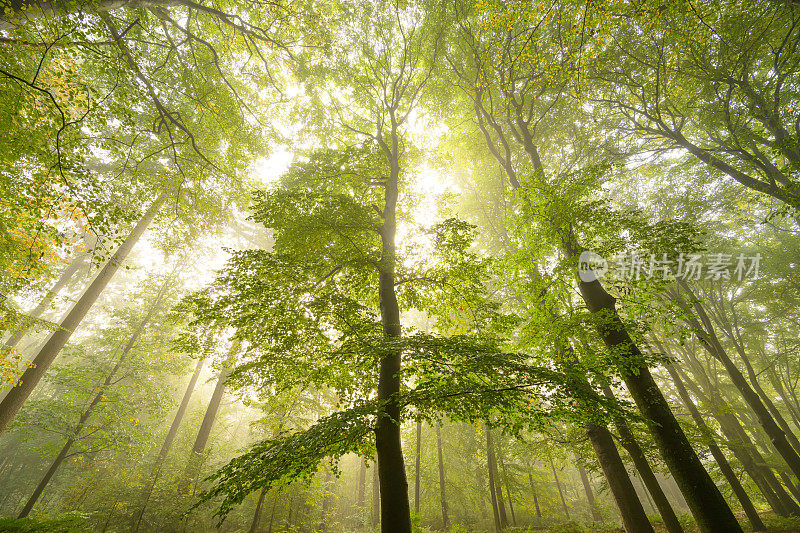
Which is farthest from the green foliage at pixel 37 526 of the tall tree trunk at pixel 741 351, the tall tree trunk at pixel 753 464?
the tall tree trunk at pixel 741 351

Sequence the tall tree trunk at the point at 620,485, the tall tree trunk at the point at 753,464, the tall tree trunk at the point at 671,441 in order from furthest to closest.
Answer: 1. the tall tree trunk at the point at 753,464
2. the tall tree trunk at the point at 620,485
3. the tall tree trunk at the point at 671,441

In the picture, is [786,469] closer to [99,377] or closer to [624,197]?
[624,197]

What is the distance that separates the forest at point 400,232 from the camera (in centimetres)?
518

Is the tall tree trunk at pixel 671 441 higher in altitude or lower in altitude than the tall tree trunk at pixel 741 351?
lower

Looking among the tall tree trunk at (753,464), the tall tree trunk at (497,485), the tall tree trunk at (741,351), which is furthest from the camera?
the tall tree trunk at (741,351)

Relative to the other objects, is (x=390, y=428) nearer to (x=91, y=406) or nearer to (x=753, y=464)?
(x=91, y=406)

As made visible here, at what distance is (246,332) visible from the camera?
5.80m

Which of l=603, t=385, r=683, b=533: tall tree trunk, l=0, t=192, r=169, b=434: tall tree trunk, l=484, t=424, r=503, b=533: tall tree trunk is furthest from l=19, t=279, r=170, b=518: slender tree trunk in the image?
l=603, t=385, r=683, b=533: tall tree trunk

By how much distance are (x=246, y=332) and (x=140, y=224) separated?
11.3m

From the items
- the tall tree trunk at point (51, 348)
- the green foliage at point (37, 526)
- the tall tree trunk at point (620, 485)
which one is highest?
the tall tree trunk at point (51, 348)

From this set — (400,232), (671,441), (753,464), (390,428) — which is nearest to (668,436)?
(671,441)

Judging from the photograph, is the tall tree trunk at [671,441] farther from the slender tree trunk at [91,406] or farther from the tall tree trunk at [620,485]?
the slender tree trunk at [91,406]

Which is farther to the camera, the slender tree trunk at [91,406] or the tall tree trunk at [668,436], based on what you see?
the slender tree trunk at [91,406]

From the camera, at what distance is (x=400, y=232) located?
1010 cm
